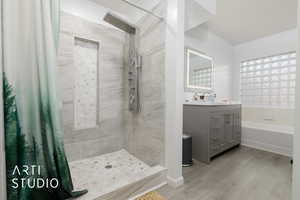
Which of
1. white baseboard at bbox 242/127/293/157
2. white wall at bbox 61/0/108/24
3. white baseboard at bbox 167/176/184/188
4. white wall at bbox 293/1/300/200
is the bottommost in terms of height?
white baseboard at bbox 167/176/184/188

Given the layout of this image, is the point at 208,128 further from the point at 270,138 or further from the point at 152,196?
the point at 270,138

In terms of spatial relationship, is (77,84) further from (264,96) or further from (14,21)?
(264,96)

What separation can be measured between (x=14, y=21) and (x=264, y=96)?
4126mm

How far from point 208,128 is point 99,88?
5.63ft

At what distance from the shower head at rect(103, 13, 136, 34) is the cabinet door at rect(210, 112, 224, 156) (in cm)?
173

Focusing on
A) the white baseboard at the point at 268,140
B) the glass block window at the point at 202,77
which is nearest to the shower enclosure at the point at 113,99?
the glass block window at the point at 202,77

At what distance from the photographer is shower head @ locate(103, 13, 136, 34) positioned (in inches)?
66.6

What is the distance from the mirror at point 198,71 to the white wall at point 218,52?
0.13 metres

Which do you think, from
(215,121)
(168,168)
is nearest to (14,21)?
(168,168)

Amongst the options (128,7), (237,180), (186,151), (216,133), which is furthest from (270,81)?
(128,7)

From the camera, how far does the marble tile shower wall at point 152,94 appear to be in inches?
62.8

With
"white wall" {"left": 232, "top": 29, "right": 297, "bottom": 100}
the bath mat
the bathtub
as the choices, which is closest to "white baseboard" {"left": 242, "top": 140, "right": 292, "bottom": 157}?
the bathtub

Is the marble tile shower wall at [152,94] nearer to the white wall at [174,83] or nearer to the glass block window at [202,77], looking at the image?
the white wall at [174,83]

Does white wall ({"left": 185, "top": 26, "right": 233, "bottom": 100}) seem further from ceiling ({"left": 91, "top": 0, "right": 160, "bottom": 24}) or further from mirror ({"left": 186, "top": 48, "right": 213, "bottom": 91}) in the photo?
ceiling ({"left": 91, "top": 0, "right": 160, "bottom": 24})
